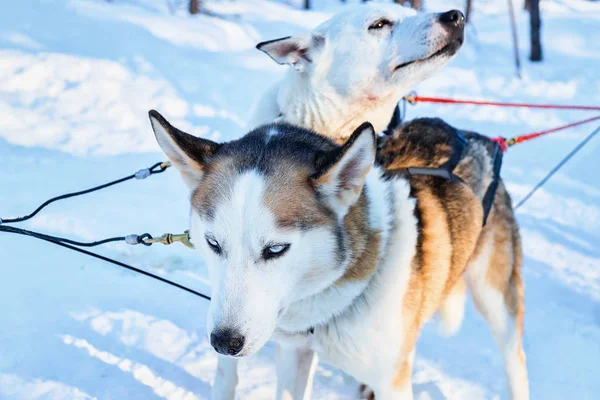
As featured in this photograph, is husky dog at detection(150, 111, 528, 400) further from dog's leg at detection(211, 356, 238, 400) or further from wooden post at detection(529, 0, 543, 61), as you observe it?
wooden post at detection(529, 0, 543, 61)

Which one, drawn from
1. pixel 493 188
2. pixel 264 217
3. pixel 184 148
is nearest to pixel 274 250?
pixel 264 217

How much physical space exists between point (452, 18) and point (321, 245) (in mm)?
1716

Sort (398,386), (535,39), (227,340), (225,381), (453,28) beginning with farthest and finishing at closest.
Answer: (535,39), (453,28), (225,381), (398,386), (227,340)

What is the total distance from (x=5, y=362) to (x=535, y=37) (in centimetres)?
1319

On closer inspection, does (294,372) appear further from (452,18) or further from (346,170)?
(452,18)

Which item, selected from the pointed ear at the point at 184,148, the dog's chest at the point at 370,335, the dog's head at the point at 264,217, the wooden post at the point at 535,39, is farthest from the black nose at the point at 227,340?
the wooden post at the point at 535,39

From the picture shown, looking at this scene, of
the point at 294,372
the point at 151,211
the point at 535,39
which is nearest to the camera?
the point at 294,372

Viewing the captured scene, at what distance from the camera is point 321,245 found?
1.79 m

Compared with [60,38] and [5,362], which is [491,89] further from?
[5,362]

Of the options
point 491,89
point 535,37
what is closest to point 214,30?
point 491,89

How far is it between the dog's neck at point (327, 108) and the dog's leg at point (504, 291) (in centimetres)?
87

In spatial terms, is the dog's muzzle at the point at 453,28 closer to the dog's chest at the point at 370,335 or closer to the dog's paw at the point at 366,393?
the dog's chest at the point at 370,335

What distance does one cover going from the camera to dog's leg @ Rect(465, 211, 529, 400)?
8.71 ft

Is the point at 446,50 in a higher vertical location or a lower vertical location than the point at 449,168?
higher
